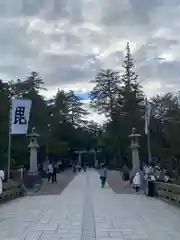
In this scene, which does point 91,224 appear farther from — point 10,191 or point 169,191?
point 10,191

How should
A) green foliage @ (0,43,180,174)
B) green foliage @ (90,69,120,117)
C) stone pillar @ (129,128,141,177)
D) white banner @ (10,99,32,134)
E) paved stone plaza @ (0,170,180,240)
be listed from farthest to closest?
green foliage @ (90,69,120,117), green foliage @ (0,43,180,174), stone pillar @ (129,128,141,177), white banner @ (10,99,32,134), paved stone plaza @ (0,170,180,240)

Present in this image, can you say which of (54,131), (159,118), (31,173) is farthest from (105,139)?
(31,173)

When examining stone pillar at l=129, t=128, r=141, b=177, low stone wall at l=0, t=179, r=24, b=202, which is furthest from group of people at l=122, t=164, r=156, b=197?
low stone wall at l=0, t=179, r=24, b=202

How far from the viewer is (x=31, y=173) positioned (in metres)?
29.9

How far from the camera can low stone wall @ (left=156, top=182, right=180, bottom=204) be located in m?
18.1

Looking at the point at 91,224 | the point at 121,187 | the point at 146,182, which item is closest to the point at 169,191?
the point at 146,182

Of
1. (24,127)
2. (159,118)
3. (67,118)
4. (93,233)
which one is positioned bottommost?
(93,233)

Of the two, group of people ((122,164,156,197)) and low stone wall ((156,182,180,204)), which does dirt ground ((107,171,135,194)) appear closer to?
group of people ((122,164,156,197))

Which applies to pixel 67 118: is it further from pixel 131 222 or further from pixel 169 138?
pixel 131 222

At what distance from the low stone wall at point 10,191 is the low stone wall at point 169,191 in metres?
7.24

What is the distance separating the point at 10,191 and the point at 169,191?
24.9ft

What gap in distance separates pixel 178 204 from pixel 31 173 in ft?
46.5

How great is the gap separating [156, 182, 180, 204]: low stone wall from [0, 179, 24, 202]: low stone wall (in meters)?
7.24

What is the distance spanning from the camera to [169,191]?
1989 centimetres
